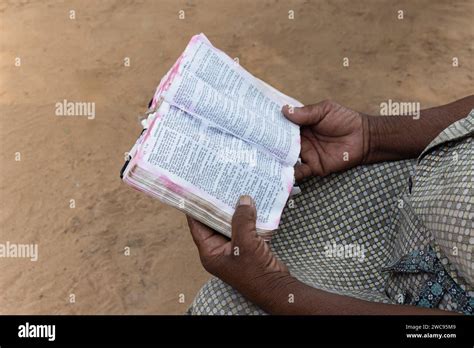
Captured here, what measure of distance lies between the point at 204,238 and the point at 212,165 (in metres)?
0.16

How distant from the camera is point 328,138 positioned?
1438 mm

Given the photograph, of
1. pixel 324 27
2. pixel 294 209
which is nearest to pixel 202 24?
pixel 324 27

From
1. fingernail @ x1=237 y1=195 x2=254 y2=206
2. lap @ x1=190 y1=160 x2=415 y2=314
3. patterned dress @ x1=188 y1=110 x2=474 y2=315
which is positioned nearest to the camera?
patterned dress @ x1=188 y1=110 x2=474 y2=315

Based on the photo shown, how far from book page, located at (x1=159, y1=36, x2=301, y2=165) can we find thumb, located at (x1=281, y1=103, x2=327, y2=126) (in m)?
0.01

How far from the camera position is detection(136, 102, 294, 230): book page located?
1.15 metres

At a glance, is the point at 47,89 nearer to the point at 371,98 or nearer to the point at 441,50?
the point at 371,98

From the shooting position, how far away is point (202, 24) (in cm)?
259

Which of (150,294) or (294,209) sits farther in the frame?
(150,294)

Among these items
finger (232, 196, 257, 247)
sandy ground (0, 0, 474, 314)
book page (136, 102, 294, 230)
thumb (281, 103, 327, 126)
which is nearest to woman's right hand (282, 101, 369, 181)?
thumb (281, 103, 327, 126)

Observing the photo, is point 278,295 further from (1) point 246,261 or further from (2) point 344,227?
(2) point 344,227

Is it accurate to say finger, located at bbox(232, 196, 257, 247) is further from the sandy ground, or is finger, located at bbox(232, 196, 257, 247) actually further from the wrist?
the sandy ground

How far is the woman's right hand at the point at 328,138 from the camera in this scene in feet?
4.56

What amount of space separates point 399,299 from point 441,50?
1728 millimetres

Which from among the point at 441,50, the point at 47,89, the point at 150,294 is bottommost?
the point at 150,294
